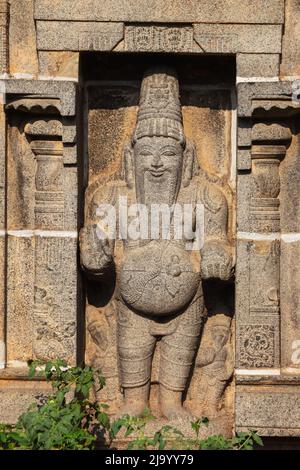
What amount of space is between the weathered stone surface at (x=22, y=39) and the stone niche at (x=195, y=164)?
0.52 m

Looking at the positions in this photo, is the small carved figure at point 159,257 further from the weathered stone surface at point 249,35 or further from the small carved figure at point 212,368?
the weathered stone surface at point 249,35

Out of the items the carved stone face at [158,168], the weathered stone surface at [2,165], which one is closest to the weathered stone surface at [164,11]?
the weathered stone surface at [2,165]

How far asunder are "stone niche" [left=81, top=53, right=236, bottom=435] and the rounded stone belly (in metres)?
0.20

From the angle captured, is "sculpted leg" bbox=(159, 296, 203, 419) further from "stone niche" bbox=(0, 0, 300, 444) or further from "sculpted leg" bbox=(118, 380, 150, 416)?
"sculpted leg" bbox=(118, 380, 150, 416)

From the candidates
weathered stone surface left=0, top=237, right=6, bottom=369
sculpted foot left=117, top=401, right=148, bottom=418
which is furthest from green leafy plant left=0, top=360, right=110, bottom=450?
weathered stone surface left=0, top=237, right=6, bottom=369

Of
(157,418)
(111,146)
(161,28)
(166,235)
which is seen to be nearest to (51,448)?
(157,418)

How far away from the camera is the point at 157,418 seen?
8633 mm

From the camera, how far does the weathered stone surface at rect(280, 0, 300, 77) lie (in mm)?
8297

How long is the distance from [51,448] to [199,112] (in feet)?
9.94

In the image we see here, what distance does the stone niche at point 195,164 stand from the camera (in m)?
8.69

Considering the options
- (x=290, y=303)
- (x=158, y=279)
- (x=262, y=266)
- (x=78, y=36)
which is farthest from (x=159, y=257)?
(x=78, y=36)

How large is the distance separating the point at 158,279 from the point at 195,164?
0.98 metres

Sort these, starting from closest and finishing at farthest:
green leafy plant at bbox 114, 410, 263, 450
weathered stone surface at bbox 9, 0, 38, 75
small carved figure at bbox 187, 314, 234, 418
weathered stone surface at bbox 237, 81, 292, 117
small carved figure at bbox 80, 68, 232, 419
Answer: green leafy plant at bbox 114, 410, 263, 450 < weathered stone surface at bbox 237, 81, 292, 117 < weathered stone surface at bbox 9, 0, 38, 75 < small carved figure at bbox 80, 68, 232, 419 < small carved figure at bbox 187, 314, 234, 418
